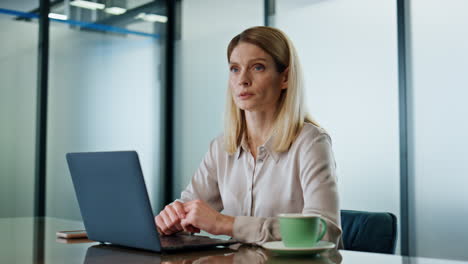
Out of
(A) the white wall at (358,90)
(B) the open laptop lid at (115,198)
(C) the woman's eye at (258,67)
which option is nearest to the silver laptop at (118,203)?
(B) the open laptop lid at (115,198)

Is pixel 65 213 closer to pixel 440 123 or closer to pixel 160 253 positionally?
pixel 440 123

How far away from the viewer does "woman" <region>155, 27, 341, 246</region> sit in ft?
5.62

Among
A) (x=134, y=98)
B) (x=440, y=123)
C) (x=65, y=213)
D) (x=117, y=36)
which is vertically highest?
(x=117, y=36)

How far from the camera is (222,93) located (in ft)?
17.1

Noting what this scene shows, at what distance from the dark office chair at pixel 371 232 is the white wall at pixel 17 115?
3627 mm

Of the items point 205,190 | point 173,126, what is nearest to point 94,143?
point 173,126

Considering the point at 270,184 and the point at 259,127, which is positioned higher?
the point at 259,127

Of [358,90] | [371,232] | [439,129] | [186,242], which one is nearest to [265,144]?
[371,232]

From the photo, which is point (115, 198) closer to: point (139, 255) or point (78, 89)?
point (139, 255)

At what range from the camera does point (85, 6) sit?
5.25 meters

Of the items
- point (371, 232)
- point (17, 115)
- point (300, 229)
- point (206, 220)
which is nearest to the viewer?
point (300, 229)

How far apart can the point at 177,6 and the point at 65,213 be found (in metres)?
2.28

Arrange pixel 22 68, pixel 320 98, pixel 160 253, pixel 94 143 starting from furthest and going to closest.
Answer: pixel 94 143 < pixel 22 68 < pixel 320 98 < pixel 160 253

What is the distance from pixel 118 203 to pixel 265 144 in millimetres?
635
